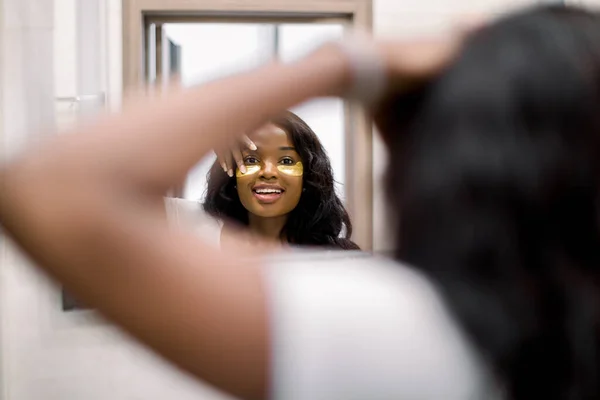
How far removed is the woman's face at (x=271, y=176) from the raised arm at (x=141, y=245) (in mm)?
996

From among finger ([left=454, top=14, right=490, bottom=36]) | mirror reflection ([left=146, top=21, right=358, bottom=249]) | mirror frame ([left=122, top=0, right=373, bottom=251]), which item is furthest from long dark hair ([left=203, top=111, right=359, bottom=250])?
finger ([left=454, top=14, right=490, bottom=36])

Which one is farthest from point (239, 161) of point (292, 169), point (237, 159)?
point (292, 169)

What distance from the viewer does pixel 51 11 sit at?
1.34 m

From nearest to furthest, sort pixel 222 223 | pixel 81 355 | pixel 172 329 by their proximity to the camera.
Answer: pixel 172 329
pixel 222 223
pixel 81 355

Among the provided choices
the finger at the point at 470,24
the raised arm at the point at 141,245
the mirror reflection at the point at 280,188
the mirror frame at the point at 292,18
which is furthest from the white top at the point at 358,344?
the mirror frame at the point at 292,18

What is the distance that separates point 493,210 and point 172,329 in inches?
5.5

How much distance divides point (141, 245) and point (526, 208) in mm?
158

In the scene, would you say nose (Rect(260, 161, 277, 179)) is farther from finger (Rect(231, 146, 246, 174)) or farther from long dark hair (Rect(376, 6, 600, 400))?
long dark hair (Rect(376, 6, 600, 400))

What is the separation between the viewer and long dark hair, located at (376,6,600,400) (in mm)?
241

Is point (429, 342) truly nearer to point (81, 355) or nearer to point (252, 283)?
point (252, 283)

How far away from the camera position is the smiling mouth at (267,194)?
1243 millimetres

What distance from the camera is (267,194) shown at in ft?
4.08

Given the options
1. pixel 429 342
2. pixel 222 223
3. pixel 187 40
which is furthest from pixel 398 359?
pixel 187 40

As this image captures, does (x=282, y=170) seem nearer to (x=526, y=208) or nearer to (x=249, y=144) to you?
(x=249, y=144)
